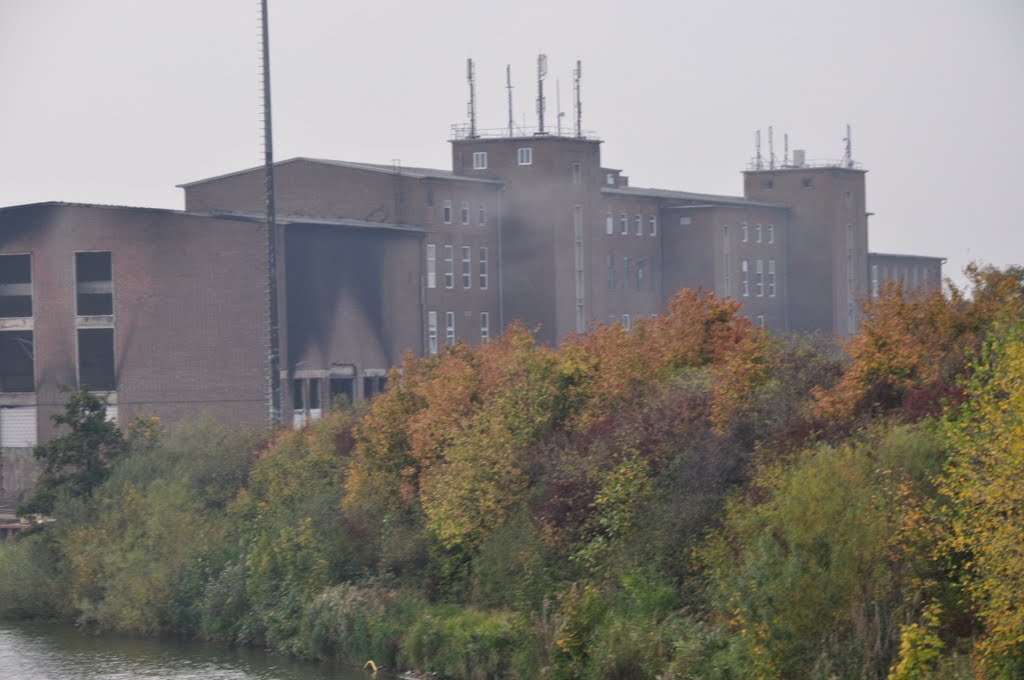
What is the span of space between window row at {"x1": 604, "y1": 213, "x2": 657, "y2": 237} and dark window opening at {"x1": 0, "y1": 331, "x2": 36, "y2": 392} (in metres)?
31.6

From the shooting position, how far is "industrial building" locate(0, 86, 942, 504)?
56.2m

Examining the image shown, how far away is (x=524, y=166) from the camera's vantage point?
248 feet

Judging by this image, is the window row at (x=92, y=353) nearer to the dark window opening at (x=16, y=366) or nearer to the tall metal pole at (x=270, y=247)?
the dark window opening at (x=16, y=366)

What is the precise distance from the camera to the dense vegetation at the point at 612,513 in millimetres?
20047

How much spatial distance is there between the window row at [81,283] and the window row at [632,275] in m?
30.0

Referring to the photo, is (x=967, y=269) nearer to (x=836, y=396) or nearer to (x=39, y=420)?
(x=836, y=396)

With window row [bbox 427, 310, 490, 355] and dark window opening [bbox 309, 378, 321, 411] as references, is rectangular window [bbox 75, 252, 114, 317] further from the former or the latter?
window row [bbox 427, 310, 490, 355]

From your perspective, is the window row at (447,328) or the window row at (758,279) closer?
the window row at (447,328)

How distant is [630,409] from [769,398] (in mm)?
3718

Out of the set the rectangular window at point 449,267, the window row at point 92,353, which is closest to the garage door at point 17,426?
the window row at point 92,353

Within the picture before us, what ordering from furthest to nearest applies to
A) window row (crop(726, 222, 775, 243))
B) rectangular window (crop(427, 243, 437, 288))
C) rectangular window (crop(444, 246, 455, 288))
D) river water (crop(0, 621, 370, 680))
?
window row (crop(726, 222, 775, 243)) → rectangular window (crop(444, 246, 455, 288)) → rectangular window (crop(427, 243, 437, 288)) → river water (crop(0, 621, 370, 680))

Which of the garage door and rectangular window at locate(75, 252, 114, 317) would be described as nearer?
rectangular window at locate(75, 252, 114, 317)

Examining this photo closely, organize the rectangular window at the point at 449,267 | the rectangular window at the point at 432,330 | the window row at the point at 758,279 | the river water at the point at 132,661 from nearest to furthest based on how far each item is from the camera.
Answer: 1. the river water at the point at 132,661
2. the rectangular window at the point at 432,330
3. the rectangular window at the point at 449,267
4. the window row at the point at 758,279

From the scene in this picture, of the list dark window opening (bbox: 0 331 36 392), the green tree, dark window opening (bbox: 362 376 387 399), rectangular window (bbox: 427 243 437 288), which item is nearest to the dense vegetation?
the green tree
